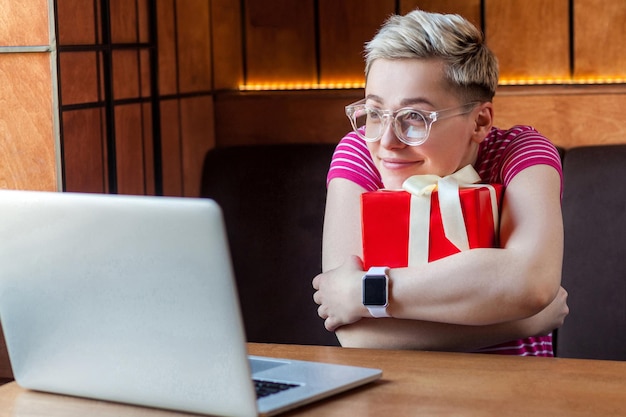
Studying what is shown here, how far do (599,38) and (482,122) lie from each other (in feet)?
3.89

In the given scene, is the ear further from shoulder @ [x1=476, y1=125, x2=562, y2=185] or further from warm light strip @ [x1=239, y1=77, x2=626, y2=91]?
warm light strip @ [x1=239, y1=77, x2=626, y2=91]

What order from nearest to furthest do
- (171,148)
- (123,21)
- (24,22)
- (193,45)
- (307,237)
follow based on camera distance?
(24,22)
(123,21)
(307,237)
(171,148)
(193,45)

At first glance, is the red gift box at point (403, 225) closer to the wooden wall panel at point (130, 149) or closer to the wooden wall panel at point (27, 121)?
the wooden wall panel at point (27, 121)

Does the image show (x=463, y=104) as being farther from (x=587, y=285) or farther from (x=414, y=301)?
(x=587, y=285)

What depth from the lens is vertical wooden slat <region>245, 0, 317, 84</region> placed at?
303 cm

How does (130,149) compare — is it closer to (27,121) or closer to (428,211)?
(27,121)

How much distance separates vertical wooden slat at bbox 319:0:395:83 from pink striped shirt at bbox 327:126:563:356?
1.14 meters

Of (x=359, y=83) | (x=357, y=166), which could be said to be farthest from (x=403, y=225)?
(x=359, y=83)

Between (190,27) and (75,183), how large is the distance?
2.49 ft

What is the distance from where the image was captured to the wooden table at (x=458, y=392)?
1.14 m

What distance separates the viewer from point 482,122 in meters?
1.74

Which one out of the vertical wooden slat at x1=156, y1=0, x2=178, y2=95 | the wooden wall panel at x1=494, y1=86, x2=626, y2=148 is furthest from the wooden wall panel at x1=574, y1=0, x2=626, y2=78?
the vertical wooden slat at x1=156, y1=0, x2=178, y2=95

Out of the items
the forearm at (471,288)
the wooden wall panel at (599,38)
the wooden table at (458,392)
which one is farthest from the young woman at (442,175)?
the wooden wall panel at (599,38)

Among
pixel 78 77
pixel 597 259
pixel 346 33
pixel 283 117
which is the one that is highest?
pixel 346 33
